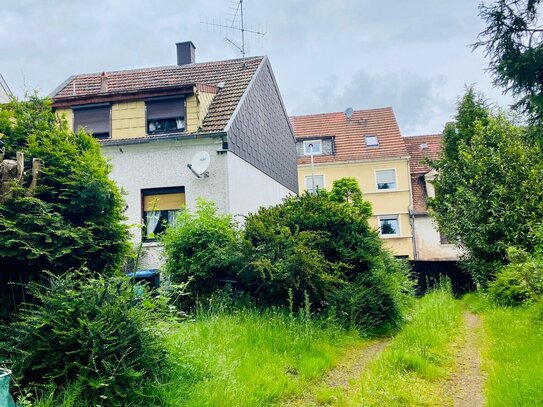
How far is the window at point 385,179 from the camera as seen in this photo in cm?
2788

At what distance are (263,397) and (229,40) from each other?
51.6 feet

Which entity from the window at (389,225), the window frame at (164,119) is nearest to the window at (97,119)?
the window frame at (164,119)

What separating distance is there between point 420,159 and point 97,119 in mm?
18955

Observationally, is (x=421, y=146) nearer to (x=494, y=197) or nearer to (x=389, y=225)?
(x=389, y=225)

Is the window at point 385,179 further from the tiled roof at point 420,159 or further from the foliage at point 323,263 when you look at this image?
the foliage at point 323,263

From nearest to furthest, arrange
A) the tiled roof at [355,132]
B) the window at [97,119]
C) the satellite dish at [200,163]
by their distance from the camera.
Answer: the satellite dish at [200,163]
the window at [97,119]
the tiled roof at [355,132]

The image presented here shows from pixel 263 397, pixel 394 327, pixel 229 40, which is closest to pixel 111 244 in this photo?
pixel 263 397

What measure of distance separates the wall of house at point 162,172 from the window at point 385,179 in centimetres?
1768

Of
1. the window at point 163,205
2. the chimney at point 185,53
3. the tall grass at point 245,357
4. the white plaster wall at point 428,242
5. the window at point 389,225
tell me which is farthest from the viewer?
the window at point 389,225

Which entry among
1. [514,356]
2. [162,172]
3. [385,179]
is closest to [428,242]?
[385,179]

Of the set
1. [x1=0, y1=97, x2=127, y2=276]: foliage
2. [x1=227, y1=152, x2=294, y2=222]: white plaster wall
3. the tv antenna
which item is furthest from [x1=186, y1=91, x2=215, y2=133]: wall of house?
[x1=0, y1=97, x2=127, y2=276]: foliage

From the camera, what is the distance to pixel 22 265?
4.71m

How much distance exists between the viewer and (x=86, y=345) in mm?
3865

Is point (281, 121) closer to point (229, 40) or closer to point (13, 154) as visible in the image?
point (229, 40)
